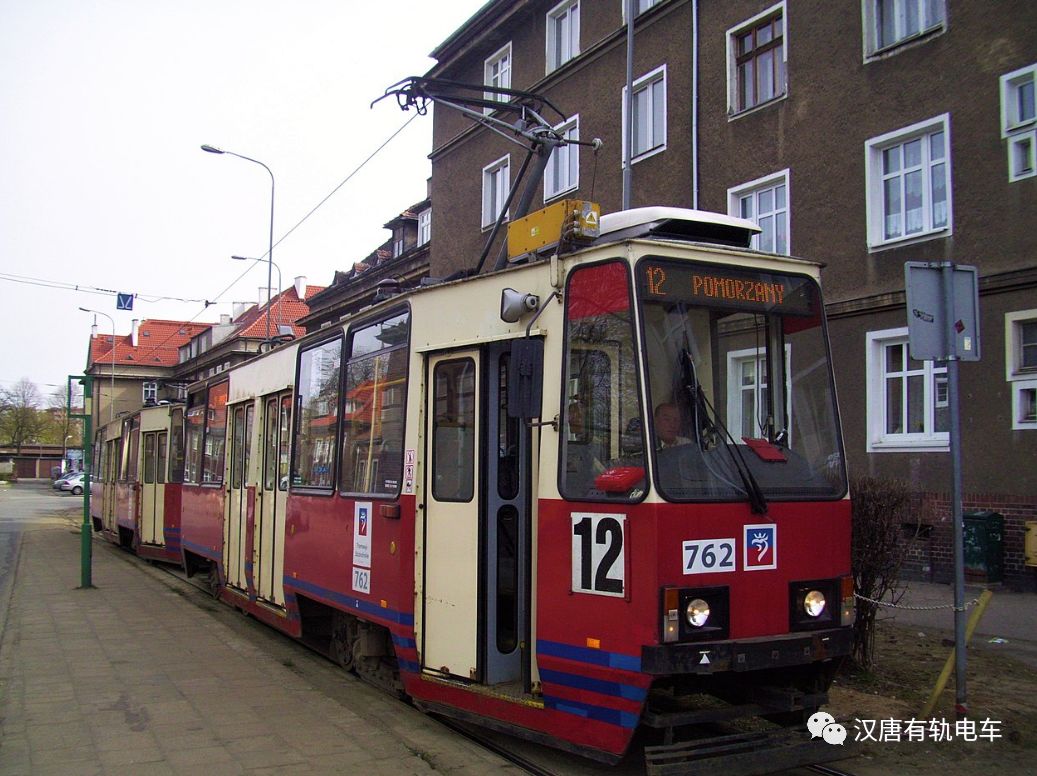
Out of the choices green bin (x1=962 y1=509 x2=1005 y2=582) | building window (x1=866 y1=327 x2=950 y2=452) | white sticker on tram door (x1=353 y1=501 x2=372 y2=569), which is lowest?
green bin (x1=962 y1=509 x2=1005 y2=582)

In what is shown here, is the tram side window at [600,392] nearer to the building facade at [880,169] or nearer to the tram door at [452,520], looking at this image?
the tram door at [452,520]

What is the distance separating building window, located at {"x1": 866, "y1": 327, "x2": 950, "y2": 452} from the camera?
14615 millimetres

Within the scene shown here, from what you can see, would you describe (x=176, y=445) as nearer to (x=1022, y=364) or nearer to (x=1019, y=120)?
(x=1022, y=364)

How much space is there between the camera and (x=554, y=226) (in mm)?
6055

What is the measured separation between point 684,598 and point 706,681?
71 cm

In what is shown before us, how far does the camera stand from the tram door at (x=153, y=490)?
18.2 metres

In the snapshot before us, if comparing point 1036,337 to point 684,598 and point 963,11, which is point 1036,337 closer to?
point 963,11

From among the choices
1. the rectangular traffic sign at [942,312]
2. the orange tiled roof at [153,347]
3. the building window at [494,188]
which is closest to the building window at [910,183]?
the rectangular traffic sign at [942,312]

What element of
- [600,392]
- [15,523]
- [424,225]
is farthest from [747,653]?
[424,225]

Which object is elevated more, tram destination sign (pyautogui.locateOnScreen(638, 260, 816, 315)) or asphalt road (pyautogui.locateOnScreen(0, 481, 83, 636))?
tram destination sign (pyautogui.locateOnScreen(638, 260, 816, 315))

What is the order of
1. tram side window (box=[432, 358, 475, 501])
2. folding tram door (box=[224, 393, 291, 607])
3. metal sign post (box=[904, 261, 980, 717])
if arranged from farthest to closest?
folding tram door (box=[224, 393, 291, 607]), metal sign post (box=[904, 261, 980, 717]), tram side window (box=[432, 358, 475, 501])

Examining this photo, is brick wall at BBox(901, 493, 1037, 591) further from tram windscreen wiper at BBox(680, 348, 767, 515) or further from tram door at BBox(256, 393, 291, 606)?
tram windscreen wiper at BBox(680, 348, 767, 515)

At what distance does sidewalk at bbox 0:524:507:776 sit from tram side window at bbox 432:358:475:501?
64.5 inches

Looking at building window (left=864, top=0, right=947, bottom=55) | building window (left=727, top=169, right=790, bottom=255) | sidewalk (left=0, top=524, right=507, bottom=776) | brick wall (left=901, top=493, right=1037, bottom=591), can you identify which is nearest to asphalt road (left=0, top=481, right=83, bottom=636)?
sidewalk (left=0, top=524, right=507, bottom=776)
